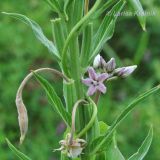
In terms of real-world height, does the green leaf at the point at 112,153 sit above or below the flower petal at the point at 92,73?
below

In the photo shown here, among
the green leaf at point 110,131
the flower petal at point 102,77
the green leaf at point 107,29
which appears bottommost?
the green leaf at point 110,131

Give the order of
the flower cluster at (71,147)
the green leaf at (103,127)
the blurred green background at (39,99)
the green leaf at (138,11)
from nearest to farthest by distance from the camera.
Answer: the green leaf at (138,11), the flower cluster at (71,147), the green leaf at (103,127), the blurred green background at (39,99)

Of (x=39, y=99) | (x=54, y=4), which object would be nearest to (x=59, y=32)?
(x=54, y=4)

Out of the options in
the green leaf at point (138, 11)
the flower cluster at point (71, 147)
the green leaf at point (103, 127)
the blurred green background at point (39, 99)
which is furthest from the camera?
the blurred green background at point (39, 99)

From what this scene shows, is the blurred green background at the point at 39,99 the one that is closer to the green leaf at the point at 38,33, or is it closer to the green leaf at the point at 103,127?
the green leaf at the point at 103,127

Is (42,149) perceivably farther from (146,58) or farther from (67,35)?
(67,35)

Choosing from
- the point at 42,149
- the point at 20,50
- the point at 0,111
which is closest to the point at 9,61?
the point at 20,50

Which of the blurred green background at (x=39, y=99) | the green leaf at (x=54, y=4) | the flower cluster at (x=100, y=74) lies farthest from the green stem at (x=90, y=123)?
the blurred green background at (x=39, y=99)
